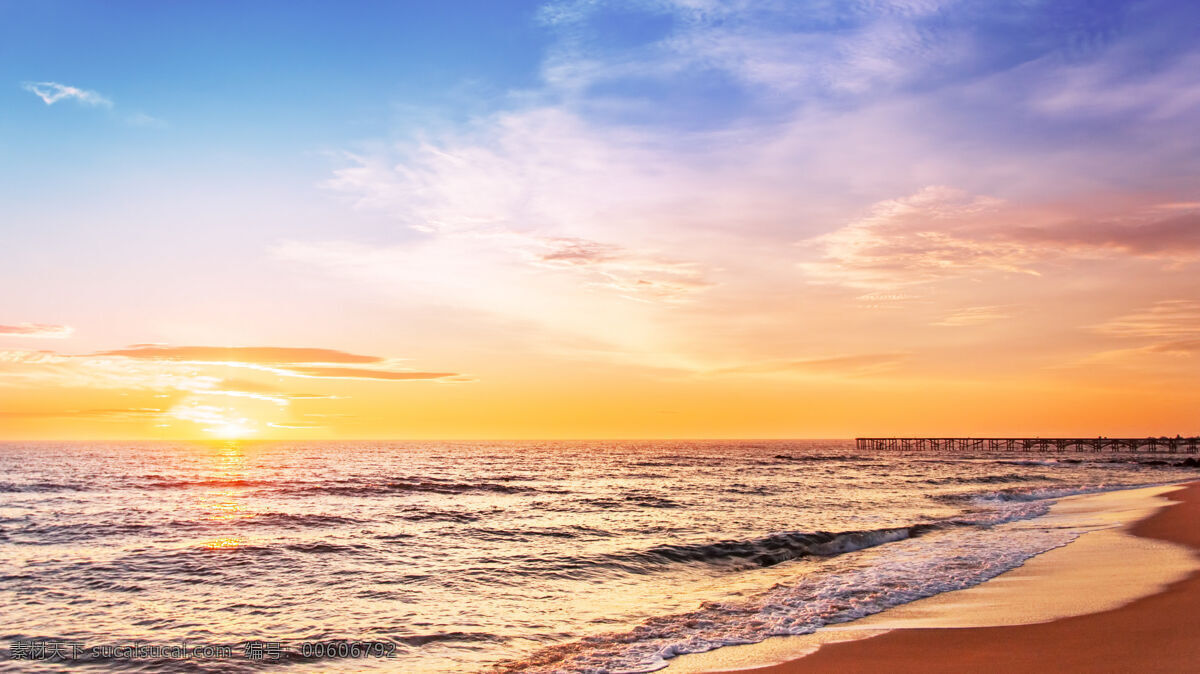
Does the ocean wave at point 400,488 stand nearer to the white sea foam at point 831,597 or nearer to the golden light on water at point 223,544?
the golden light on water at point 223,544

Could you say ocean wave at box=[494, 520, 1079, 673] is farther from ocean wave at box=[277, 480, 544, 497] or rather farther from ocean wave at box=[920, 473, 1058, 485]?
ocean wave at box=[920, 473, 1058, 485]

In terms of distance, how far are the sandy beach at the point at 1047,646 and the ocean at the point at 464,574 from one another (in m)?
1.78

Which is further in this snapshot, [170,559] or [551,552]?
[551,552]

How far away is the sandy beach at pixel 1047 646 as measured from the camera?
824 cm

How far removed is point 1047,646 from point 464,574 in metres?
13.0

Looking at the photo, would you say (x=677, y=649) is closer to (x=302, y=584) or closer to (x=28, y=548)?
(x=302, y=584)

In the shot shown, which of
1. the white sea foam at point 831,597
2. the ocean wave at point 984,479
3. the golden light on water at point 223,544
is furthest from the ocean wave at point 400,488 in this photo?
the ocean wave at point 984,479

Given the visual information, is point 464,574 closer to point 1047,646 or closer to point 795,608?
point 795,608

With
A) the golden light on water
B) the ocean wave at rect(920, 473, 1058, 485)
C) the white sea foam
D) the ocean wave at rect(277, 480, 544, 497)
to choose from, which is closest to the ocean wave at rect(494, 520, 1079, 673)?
the white sea foam

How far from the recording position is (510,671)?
10.0 meters

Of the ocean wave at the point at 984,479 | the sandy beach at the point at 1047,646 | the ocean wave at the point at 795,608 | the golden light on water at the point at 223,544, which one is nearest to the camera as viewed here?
the sandy beach at the point at 1047,646

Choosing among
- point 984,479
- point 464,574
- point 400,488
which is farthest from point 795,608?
point 984,479

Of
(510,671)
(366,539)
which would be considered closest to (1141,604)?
(510,671)

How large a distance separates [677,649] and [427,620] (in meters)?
5.34
